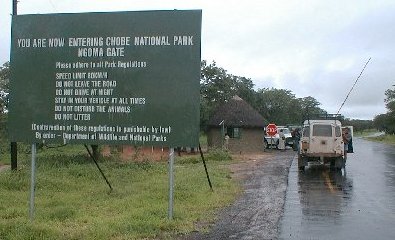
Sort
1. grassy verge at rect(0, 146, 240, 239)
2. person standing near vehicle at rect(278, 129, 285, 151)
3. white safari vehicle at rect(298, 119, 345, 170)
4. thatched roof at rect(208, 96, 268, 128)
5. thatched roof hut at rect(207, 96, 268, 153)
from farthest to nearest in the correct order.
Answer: person standing near vehicle at rect(278, 129, 285, 151), thatched roof at rect(208, 96, 268, 128), thatched roof hut at rect(207, 96, 268, 153), white safari vehicle at rect(298, 119, 345, 170), grassy verge at rect(0, 146, 240, 239)

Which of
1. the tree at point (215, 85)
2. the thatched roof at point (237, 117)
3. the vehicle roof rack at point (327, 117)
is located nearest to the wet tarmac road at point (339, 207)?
the vehicle roof rack at point (327, 117)

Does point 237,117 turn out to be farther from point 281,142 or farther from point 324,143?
point 324,143

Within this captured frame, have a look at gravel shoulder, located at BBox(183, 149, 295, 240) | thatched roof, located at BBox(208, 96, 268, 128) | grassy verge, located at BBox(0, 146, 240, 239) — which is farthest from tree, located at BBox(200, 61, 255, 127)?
gravel shoulder, located at BBox(183, 149, 295, 240)

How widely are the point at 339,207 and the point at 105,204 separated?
5677 mm

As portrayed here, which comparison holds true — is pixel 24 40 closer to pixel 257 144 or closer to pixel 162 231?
pixel 162 231

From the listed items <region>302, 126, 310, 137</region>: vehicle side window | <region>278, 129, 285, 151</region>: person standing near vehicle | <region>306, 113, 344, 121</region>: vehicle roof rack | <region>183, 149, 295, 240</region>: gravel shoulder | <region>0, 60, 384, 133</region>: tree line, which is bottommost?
<region>183, 149, 295, 240</region>: gravel shoulder

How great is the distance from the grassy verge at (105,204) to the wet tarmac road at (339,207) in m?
1.75

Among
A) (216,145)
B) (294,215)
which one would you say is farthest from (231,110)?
(294,215)

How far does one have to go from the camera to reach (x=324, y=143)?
22.0 metres

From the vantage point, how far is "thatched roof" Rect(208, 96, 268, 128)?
42013 millimetres

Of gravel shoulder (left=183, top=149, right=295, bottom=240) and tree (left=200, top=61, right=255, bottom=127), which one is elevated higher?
tree (left=200, top=61, right=255, bottom=127)

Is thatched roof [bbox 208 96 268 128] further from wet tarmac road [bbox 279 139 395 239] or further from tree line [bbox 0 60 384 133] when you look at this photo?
wet tarmac road [bbox 279 139 395 239]

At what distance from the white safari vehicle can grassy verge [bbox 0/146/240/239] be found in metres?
4.56

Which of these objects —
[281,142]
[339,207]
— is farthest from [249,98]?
[339,207]
